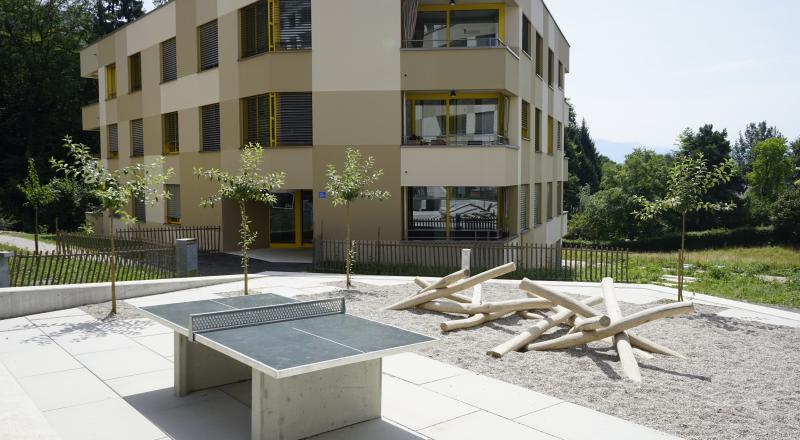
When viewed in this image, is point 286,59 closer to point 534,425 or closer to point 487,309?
point 487,309

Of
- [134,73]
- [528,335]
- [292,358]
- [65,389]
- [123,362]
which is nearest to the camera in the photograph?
[292,358]

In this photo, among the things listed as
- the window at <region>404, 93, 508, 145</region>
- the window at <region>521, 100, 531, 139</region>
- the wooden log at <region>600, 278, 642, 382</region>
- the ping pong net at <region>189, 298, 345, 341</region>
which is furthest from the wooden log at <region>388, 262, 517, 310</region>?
the window at <region>521, 100, 531, 139</region>

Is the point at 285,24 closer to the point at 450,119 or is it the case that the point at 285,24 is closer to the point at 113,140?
the point at 450,119

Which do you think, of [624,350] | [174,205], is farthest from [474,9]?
[624,350]

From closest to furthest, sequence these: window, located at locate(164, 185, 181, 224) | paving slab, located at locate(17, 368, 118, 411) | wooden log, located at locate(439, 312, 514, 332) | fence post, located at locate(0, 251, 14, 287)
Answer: paving slab, located at locate(17, 368, 118, 411) < wooden log, located at locate(439, 312, 514, 332) < fence post, located at locate(0, 251, 14, 287) < window, located at locate(164, 185, 181, 224)

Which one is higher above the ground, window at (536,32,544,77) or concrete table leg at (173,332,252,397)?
window at (536,32,544,77)

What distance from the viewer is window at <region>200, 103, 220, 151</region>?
26312mm

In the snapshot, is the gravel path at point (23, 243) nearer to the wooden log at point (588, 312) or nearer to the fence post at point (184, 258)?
the fence post at point (184, 258)

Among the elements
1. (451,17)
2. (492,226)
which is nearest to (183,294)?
(492,226)

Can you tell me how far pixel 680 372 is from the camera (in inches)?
370

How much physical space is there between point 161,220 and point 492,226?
627 inches

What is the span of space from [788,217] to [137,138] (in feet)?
172

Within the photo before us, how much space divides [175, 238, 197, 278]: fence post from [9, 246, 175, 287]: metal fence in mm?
185

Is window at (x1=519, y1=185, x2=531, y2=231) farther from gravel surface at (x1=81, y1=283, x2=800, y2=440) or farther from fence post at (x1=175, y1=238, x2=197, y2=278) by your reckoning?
fence post at (x1=175, y1=238, x2=197, y2=278)
